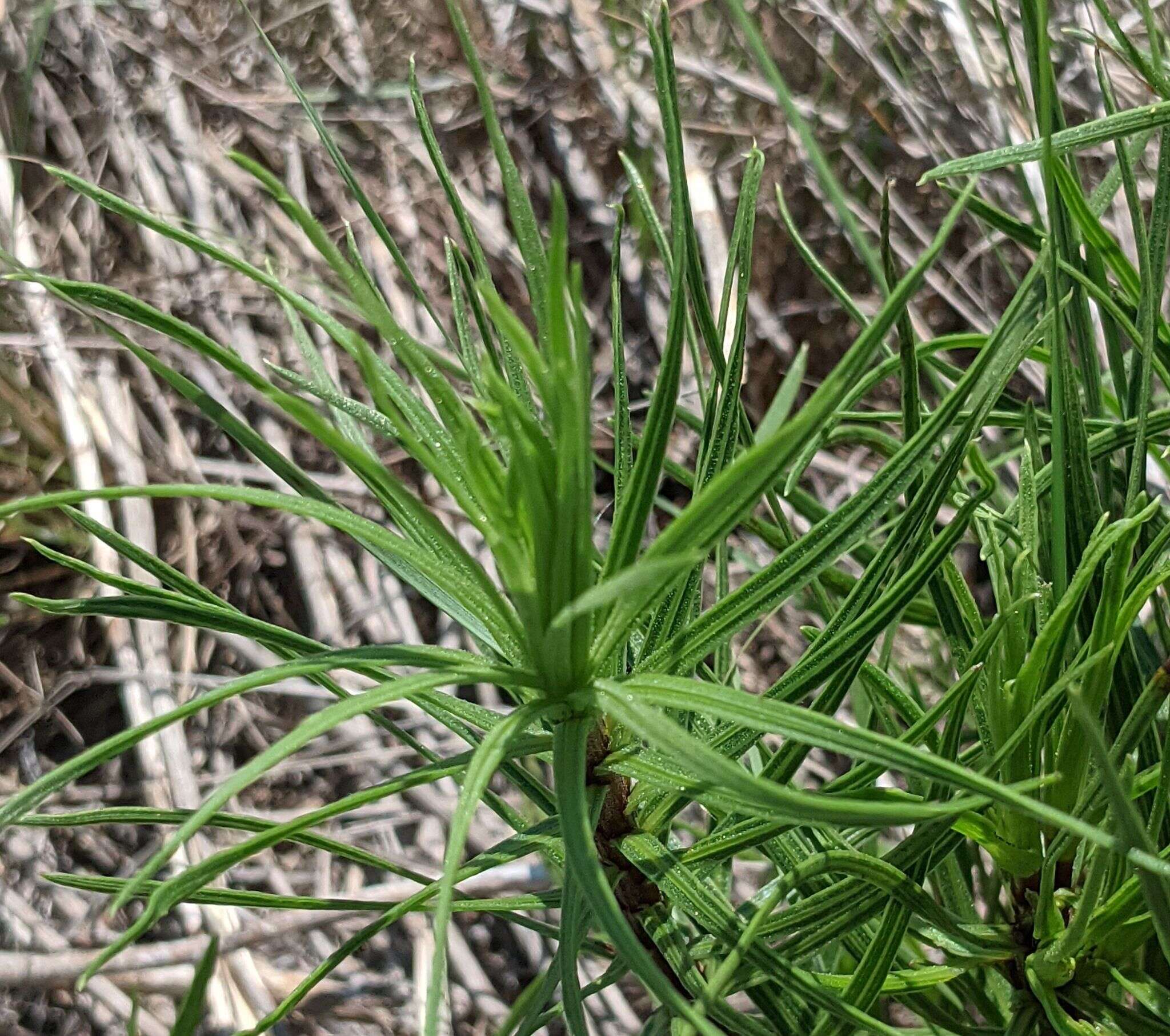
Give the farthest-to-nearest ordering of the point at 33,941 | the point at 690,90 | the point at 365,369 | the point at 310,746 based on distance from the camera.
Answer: the point at 690,90 < the point at 310,746 < the point at 33,941 < the point at 365,369

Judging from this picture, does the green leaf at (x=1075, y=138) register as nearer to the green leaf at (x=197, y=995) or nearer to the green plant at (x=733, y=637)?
the green plant at (x=733, y=637)

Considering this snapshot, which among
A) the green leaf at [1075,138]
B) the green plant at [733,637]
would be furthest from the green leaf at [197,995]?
the green leaf at [1075,138]

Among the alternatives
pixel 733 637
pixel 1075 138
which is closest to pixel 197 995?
pixel 733 637

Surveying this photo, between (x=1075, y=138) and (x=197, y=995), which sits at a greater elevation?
(x=1075, y=138)

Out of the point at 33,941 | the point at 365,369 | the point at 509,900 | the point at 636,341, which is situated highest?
the point at 365,369

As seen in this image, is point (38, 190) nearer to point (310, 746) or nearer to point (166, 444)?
point (166, 444)

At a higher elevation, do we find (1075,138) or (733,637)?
(1075,138)

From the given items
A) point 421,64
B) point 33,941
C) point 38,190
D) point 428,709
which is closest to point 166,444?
point 38,190

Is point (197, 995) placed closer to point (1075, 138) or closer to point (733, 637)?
point (733, 637)
